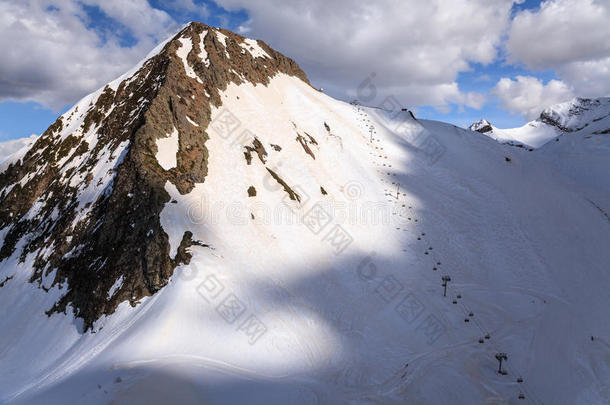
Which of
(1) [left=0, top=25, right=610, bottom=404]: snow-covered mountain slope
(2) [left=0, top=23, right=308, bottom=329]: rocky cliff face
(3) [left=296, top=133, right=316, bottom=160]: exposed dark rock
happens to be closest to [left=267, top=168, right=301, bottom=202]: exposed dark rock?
(1) [left=0, top=25, right=610, bottom=404]: snow-covered mountain slope

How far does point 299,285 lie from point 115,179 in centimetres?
1832

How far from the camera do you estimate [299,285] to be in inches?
1056

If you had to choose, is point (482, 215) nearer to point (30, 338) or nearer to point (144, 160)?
point (144, 160)

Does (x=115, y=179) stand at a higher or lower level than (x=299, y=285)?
higher

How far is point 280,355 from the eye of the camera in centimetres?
1992

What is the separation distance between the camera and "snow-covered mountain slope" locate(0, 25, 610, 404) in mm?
18406

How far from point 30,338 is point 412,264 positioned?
1218 inches

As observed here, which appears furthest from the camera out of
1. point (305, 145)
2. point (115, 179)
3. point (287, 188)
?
point (305, 145)

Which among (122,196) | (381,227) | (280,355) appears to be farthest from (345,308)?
(122,196)

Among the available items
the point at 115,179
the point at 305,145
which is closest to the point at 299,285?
the point at 115,179

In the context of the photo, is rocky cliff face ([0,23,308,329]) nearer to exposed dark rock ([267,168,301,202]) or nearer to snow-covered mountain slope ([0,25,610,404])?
snow-covered mountain slope ([0,25,610,404])

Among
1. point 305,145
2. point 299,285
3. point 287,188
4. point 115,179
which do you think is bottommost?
point 299,285

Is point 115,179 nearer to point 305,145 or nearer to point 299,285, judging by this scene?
point 299,285

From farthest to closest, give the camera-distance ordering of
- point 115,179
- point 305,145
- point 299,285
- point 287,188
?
point 305,145 < point 287,188 < point 115,179 < point 299,285
